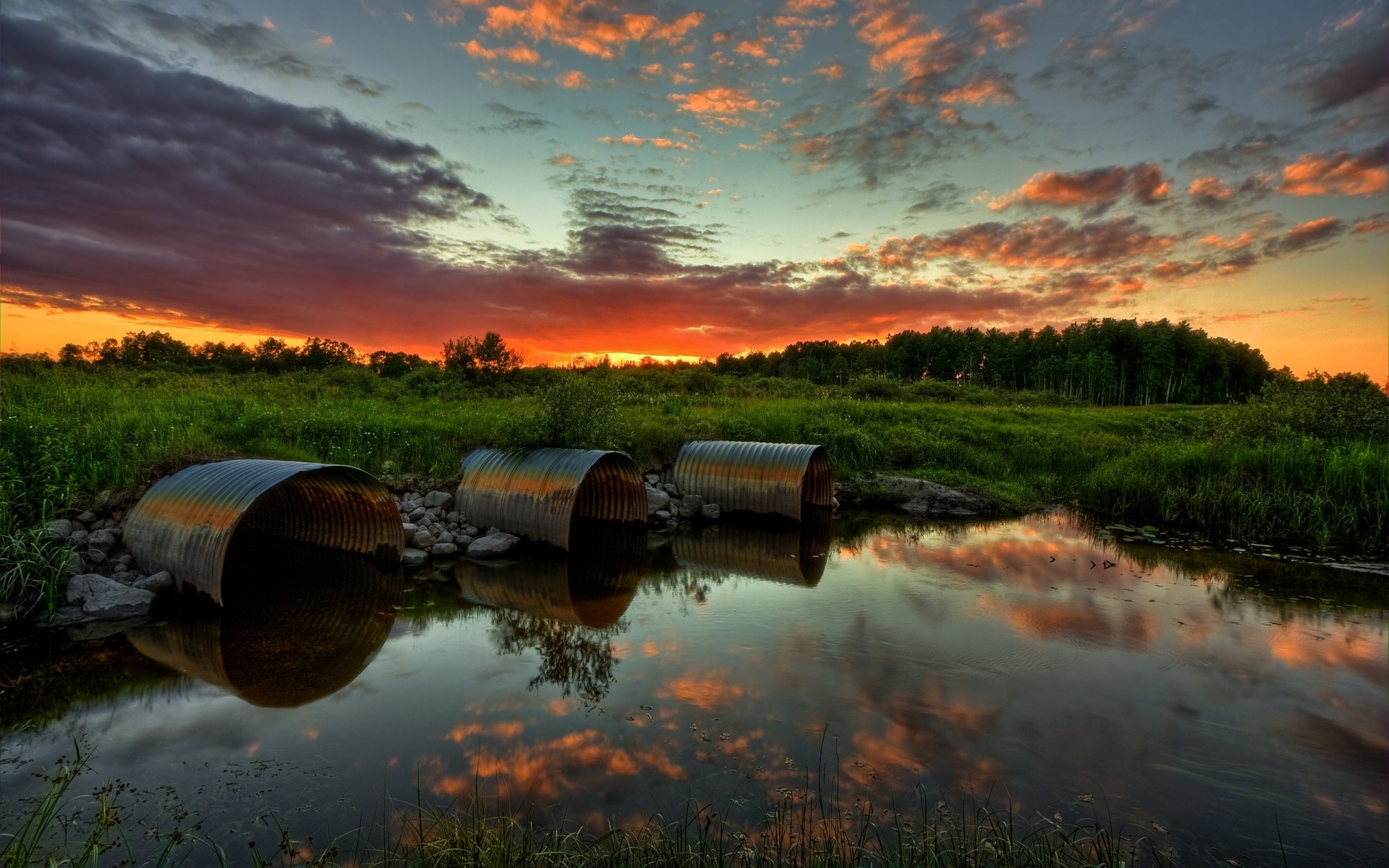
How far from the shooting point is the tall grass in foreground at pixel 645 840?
372cm

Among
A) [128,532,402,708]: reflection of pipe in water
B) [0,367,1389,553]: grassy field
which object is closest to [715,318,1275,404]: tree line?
[0,367,1389,553]: grassy field

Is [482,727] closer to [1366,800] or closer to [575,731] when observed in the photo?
[575,731]

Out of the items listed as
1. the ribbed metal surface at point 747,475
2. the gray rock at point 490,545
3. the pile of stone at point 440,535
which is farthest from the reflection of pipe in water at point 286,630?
the ribbed metal surface at point 747,475

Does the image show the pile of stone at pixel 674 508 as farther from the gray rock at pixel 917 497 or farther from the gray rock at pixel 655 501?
the gray rock at pixel 917 497

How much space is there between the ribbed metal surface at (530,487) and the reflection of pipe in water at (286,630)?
6.96 ft

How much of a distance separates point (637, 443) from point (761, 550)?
538 centimetres

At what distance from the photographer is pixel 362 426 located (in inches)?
579

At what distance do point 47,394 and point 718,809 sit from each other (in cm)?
1697

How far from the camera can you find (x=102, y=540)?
8.78m

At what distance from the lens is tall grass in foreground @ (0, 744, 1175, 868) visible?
372 cm

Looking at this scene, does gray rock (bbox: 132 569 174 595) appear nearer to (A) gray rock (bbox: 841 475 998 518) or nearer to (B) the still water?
(B) the still water

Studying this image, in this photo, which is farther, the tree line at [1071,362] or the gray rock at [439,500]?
the tree line at [1071,362]

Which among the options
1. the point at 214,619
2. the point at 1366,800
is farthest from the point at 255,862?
the point at 1366,800

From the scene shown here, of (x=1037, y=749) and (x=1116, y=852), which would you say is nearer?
(x=1116, y=852)
